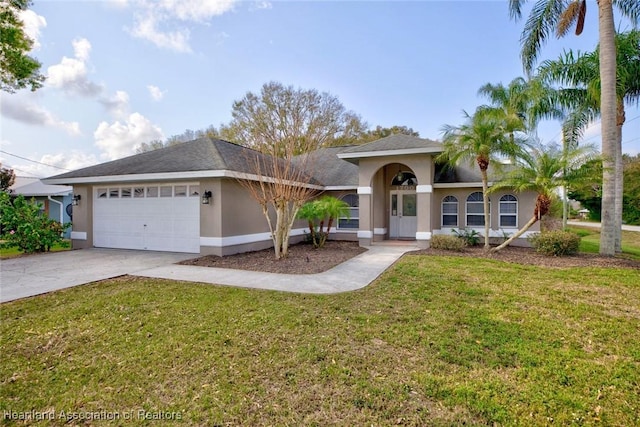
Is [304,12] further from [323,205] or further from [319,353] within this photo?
[319,353]

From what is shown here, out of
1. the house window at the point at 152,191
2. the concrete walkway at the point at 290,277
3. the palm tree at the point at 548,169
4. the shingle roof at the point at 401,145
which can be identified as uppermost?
the shingle roof at the point at 401,145

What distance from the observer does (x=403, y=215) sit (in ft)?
53.6

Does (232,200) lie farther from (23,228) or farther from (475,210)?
(475,210)

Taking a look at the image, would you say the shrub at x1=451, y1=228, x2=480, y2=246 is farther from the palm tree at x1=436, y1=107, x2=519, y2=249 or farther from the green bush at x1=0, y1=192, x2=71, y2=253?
the green bush at x1=0, y1=192, x2=71, y2=253

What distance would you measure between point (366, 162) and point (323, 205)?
3327 millimetres

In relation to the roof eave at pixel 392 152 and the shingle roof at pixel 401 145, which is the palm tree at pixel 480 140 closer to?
the roof eave at pixel 392 152

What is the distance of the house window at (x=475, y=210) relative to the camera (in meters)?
14.6

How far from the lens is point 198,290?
6945mm

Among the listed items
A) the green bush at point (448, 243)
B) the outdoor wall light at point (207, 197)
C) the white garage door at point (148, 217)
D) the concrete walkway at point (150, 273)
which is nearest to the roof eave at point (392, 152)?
the green bush at point (448, 243)

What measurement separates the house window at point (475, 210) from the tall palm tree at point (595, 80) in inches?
180

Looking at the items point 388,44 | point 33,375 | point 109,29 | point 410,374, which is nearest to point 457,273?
point 410,374

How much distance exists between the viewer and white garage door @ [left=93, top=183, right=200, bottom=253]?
11648mm

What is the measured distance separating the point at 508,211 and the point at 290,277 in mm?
11264

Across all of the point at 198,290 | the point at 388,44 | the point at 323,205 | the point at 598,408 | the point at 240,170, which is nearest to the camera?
the point at 598,408
